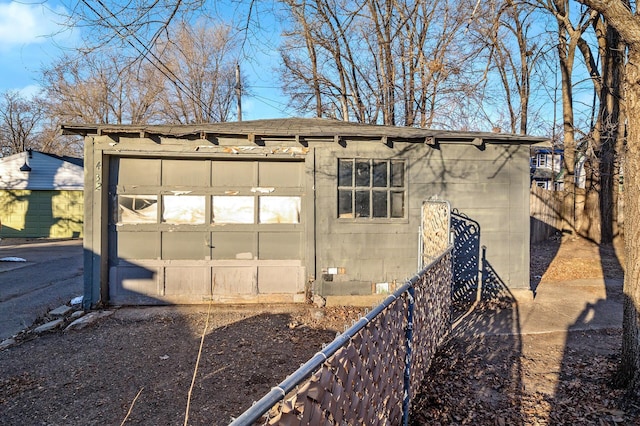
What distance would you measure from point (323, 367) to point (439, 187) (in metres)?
5.35

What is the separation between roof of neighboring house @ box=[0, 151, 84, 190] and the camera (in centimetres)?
1605

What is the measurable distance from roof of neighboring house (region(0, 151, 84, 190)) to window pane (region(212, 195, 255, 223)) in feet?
43.6

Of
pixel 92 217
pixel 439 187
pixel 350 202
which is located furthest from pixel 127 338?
pixel 439 187

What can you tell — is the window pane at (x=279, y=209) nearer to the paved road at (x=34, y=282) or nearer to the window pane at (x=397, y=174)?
the window pane at (x=397, y=174)

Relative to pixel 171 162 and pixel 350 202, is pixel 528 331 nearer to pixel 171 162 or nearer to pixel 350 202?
pixel 350 202

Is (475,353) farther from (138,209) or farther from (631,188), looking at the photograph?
(138,209)

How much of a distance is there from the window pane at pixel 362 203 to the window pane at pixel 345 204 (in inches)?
4.7

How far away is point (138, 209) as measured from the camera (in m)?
6.21

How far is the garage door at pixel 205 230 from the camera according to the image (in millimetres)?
6188

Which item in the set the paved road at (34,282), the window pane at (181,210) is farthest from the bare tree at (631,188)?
the paved road at (34,282)

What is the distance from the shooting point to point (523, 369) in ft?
12.1

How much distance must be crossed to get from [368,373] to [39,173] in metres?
19.1

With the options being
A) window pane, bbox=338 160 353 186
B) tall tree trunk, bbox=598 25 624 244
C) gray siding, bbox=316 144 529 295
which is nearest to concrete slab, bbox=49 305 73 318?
gray siding, bbox=316 144 529 295

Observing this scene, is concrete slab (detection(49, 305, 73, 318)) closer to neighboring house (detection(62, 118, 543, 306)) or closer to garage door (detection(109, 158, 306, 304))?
neighboring house (detection(62, 118, 543, 306))
